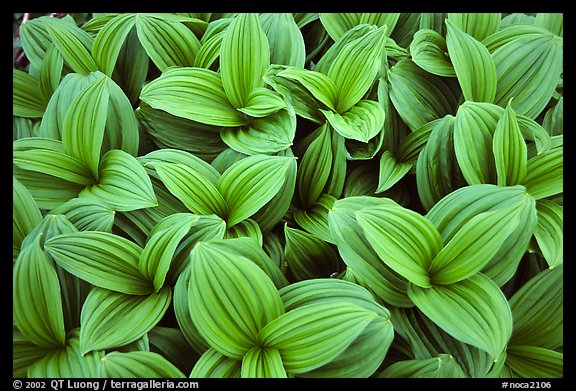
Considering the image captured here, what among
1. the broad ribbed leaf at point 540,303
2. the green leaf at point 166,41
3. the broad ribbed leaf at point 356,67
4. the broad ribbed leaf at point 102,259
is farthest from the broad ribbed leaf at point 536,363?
the green leaf at point 166,41

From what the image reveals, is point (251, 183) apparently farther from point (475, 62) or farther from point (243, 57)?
point (475, 62)

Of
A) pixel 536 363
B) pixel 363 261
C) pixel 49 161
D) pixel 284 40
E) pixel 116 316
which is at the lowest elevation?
pixel 536 363

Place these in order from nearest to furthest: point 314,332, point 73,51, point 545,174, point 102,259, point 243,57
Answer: point 314,332 < point 102,259 < point 545,174 < point 243,57 < point 73,51

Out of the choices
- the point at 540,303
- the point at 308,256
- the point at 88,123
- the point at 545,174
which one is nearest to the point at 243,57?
the point at 88,123

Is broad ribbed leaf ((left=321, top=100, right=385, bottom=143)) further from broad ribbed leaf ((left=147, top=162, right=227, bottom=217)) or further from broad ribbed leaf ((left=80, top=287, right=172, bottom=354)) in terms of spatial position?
broad ribbed leaf ((left=80, top=287, right=172, bottom=354))

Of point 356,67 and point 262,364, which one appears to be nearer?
point 262,364

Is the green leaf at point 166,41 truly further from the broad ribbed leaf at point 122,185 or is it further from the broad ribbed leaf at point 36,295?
the broad ribbed leaf at point 36,295

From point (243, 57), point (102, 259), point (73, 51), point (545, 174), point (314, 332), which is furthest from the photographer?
point (73, 51)

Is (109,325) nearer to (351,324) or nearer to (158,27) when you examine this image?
(351,324)
